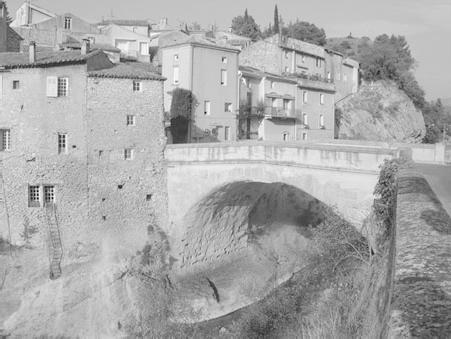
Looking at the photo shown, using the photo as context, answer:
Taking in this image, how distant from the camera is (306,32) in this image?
88.3 metres

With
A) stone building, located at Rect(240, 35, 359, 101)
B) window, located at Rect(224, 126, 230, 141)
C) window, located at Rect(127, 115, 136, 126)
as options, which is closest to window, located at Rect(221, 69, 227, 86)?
window, located at Rect(224, 126, 230, 141)

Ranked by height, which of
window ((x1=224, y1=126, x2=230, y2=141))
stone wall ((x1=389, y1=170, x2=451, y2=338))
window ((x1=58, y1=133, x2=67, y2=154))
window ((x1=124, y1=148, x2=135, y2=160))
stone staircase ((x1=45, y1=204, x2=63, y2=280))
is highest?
window ((x1=224, y1=126, x2=230, y2=141))

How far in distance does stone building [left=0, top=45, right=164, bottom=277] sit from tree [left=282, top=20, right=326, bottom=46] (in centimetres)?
6308

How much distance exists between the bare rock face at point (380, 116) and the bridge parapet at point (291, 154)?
30852mm

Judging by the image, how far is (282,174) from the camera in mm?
23422

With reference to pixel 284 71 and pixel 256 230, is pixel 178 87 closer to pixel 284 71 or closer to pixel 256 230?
pixel 256 230

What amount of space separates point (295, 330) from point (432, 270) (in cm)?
1655

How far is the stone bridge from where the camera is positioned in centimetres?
1923

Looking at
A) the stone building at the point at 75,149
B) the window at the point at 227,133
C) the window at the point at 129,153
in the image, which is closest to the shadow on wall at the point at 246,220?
the stone building at the point at 75,149

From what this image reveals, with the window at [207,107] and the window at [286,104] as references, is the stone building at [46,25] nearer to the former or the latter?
the window at [207,107]

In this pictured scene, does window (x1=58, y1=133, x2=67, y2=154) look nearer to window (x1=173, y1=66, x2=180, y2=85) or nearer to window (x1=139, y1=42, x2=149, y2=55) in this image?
window (x1=173, y1=66, x2=180, y2=85)

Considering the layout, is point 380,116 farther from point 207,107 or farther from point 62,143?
point 62,143

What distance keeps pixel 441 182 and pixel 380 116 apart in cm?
4726

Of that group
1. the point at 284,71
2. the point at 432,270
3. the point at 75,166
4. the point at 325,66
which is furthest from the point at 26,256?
the point at 325,66
